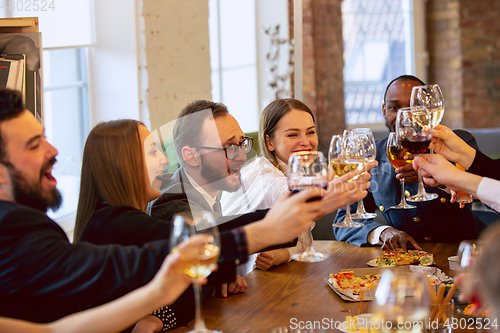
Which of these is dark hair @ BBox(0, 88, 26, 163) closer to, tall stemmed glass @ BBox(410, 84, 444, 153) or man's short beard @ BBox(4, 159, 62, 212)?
man's short beard @ BBox(4, 159, 62, 212)

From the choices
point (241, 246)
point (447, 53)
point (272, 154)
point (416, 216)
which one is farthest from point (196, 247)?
point (447, 53)

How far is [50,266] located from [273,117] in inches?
54.5

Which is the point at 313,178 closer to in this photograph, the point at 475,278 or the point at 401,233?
the point at 475,278

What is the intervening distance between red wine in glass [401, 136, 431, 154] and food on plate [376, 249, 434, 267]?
1.29 feet

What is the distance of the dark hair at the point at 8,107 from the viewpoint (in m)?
1.13

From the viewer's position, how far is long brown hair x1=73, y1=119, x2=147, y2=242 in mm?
1423

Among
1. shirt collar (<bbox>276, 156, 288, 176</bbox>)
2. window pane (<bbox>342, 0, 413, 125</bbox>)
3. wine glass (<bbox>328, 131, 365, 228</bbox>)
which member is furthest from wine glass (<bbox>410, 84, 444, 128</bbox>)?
window pane (<bbox>342, 0, 413, 125</bbox>)

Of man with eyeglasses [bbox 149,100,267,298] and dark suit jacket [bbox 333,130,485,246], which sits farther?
dark suit jacket [bbox 333,130,485,246]

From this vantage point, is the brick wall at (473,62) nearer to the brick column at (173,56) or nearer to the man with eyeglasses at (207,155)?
the brick column at (173,56)

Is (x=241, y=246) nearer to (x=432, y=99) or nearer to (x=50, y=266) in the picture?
(x=50, y=266)

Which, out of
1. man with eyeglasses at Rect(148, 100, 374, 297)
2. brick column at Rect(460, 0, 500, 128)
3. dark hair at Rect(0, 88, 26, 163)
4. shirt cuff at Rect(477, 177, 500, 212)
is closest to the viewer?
dark hair at Rect(0, 88, 26, 163)

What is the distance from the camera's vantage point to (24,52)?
191 cm

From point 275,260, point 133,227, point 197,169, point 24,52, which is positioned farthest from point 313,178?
Result: point 24,52

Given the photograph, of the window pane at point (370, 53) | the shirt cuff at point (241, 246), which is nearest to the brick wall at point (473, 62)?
the window pane at point (370, 53)
